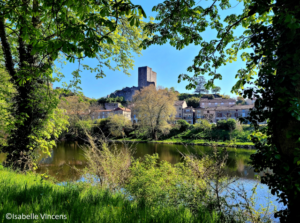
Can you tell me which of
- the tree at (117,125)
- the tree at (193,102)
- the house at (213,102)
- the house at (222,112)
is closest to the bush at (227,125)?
the house at (222,112)

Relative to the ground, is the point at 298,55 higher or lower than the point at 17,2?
lower

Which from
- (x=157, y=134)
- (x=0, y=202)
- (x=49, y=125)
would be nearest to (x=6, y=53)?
(x=49, y=125)

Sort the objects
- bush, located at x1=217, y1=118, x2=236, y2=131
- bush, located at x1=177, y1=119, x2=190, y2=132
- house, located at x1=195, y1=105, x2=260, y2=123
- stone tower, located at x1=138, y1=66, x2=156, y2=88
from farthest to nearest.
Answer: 1. stone tower, located at x1=138, y1=66, x2=156, y2=88
2. house, located at x1=195, y1=105, x2=260, y2=123
3. bush, located at x1=177, y1=119, x2=190, y2=132
4. bush, located at x1=217, y1=118, x2=236, y2=131

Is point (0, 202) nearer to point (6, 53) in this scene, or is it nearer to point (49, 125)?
point (49, 125)

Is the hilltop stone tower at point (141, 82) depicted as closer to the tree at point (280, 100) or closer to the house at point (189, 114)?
the house at point (189, 114)

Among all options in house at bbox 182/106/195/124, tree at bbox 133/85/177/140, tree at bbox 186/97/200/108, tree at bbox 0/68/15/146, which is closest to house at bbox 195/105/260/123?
house at bbox 182/106/195/124

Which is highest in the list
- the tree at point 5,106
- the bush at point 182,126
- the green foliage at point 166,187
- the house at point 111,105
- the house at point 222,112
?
the house at point 111,105

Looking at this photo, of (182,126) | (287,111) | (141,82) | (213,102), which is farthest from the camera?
(141,82)

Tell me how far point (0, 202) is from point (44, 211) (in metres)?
0.75

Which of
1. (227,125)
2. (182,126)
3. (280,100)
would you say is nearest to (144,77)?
(182,126)

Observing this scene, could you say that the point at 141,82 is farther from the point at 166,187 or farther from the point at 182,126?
the point at 166,187

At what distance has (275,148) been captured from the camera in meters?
2.38

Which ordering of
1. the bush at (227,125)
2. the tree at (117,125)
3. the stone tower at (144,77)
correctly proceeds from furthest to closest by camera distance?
the stone tower at (144,77) → the tree at (117,125) → the bush at (227,125)

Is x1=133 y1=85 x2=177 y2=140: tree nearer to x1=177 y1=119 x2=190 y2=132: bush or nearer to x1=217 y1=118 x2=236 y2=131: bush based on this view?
x1=177 y1=119 x2=190 y2=132: bush
